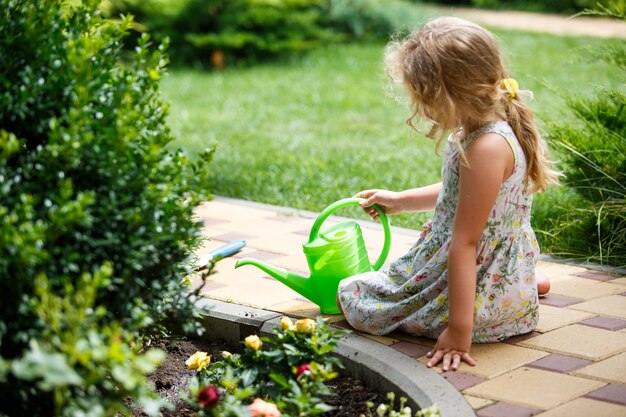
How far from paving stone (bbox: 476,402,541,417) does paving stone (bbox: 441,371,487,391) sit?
149 mm

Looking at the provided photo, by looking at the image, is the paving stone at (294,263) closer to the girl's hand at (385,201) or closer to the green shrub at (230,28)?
the girl's hand at (385,201)

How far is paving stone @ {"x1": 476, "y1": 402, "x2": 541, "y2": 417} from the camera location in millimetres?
2602

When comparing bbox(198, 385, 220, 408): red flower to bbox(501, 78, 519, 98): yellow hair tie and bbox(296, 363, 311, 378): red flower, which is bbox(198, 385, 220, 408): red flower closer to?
bbox(296, 363, 311, 378): red flower

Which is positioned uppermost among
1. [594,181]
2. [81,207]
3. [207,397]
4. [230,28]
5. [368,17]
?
[81,207]

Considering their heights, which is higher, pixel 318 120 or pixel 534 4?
pixel 534 4

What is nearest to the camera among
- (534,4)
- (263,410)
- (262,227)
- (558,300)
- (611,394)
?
(263,410)

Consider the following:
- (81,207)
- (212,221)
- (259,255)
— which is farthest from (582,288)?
(81,207)

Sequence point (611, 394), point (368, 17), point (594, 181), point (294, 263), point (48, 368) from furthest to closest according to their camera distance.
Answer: point (368, 17) → point (594, 181) → point (294, 263) → point (611, 394) → point (48, 368)

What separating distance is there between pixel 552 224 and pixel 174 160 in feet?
8.45

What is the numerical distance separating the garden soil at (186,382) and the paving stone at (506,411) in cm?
35

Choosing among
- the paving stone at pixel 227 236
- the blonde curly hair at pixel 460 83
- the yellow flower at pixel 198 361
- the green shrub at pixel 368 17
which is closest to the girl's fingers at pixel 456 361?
the blonde curly hair at pixel 460 83

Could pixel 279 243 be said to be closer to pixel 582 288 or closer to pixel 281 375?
pixel 582 288

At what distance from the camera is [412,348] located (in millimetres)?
3146

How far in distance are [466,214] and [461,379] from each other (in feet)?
1.67
